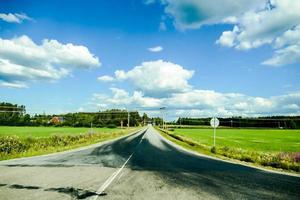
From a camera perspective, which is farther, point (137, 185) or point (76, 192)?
point (137, 185)

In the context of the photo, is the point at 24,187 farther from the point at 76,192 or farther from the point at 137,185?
the point at 137,185

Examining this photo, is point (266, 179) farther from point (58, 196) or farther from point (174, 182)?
point (58, 196)

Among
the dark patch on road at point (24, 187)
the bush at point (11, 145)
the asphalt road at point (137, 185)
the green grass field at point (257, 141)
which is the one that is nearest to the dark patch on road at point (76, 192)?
the asphalt road at point (137, 185)

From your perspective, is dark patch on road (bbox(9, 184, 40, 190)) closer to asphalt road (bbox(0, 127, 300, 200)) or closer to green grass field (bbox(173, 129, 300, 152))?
asphalt road (bbox(0, 127, 300, 200))

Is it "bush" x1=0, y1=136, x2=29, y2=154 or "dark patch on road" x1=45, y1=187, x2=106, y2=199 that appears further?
"bush" x1=0, y1=136, x2=29, y2=154

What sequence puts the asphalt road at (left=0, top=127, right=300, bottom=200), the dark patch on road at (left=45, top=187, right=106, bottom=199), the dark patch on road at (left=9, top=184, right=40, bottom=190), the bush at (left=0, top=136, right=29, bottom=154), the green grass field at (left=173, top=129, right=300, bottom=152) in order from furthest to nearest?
1. the green grass field at (left=173, top=129, right=300, bottom=152)
2. the bush at (left=0, top=136, right=29, bottom=154)
3. the dark patch on road at (left=9, top=184, right=40, bottom=190)
4. the asphalt road at (left=0, top=127, right=300, bottom=200)
5. the dark patch on road at (left=45, top=187, right=106, bottom=199)

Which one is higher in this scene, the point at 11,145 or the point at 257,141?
the point at 11,145

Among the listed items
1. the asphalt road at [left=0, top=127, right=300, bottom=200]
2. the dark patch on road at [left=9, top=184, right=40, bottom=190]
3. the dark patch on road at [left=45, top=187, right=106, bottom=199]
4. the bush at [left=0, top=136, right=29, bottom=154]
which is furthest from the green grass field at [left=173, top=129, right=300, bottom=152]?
the dark patch on road at [left=9, top=184, right=40, bottom=190]

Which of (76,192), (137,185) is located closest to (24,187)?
(76,192)

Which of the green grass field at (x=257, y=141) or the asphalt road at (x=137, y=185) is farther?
the green grass field at (x=257, y=141)

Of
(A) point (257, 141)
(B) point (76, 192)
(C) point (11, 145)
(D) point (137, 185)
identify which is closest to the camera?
(B) point (76, 192)

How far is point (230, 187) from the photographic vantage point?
9719 mm

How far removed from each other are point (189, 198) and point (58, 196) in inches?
142

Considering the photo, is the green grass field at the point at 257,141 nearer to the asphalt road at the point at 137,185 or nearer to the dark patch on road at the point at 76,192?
the asphalt road at the point at 137,185
